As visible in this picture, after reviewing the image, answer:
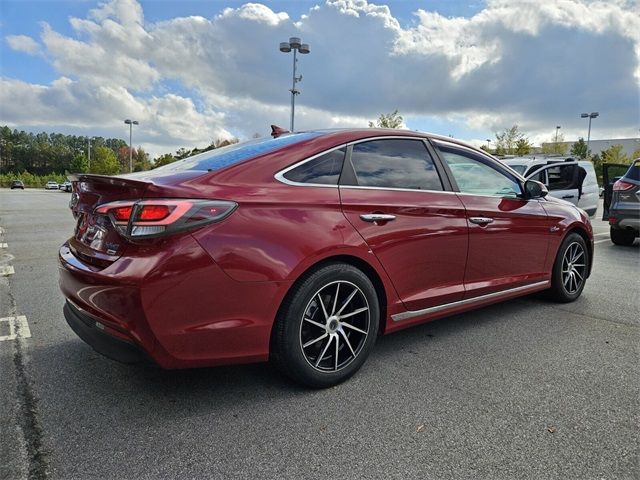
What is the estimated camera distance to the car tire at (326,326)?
2566mm

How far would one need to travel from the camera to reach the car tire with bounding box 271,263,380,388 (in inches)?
101

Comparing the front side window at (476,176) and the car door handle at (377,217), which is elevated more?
the front side window at (476,176)

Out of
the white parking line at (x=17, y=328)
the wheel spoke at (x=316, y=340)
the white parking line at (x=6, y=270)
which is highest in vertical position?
the wheel spoke at (x=316, y=340)

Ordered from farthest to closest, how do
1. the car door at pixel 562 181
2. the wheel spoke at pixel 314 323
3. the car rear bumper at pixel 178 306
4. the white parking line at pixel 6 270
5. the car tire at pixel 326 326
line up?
the car door at pixel 562 181, the white parking line at pixel 6 270, the wheel spoke at pixel 314 323, the car tire at pixel 326 326, the car rear bumper at pixel 178 306

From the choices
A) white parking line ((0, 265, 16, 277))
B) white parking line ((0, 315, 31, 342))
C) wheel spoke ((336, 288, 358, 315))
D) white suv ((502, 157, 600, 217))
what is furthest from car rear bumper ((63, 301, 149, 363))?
white suv ((502, 157, 600, 217))

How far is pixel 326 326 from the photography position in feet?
9.00

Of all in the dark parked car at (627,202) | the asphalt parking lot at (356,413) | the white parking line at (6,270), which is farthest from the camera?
the dark parked car at (627,202)

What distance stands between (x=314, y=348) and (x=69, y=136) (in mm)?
147696

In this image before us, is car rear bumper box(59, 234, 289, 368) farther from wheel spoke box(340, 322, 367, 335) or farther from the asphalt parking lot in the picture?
wheel spoke box(340, 322, 367, 335)

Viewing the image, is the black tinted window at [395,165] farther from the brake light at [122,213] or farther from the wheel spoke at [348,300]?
the brake light at [122,213]

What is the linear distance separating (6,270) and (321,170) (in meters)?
5.13

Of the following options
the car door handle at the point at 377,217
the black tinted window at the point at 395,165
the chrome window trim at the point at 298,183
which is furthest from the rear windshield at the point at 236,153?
the car door handle at the point at 377,217

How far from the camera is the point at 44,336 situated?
357 cm

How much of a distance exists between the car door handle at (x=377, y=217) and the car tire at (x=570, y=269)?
2394 mm
